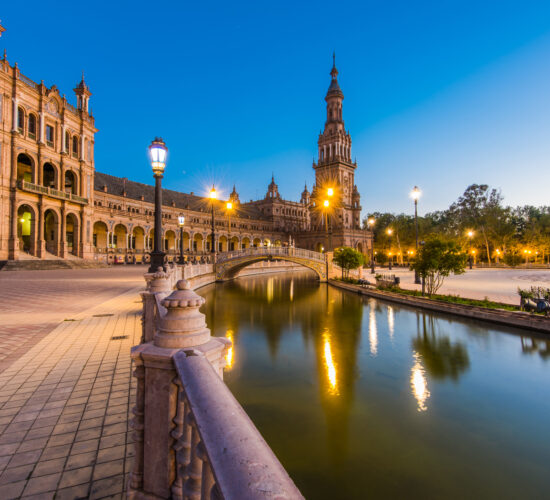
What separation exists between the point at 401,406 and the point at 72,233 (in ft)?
160

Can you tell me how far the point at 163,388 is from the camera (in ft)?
8.00

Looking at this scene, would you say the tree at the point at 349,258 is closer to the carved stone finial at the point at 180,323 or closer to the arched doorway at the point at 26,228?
the carved stone finial at the point at 180,323

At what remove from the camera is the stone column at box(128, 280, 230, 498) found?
2.41m

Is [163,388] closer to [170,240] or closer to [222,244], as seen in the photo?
[170,240]

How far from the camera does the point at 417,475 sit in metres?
5.04

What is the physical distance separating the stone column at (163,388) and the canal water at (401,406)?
10.6 ft

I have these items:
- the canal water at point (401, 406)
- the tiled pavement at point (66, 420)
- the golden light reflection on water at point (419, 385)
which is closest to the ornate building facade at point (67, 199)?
the canal water at point (401, 406)

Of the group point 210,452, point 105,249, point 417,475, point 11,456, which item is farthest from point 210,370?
point 105,249

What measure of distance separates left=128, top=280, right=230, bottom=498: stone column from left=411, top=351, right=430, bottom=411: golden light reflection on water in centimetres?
648

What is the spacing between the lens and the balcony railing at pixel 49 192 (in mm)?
32594

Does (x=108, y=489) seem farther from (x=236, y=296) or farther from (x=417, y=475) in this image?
(x=236, y=296)

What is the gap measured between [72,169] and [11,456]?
4558 centimetres

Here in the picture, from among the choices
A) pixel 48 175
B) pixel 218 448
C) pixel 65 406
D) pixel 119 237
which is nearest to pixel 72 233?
pixel 48 175

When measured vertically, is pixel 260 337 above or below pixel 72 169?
below
